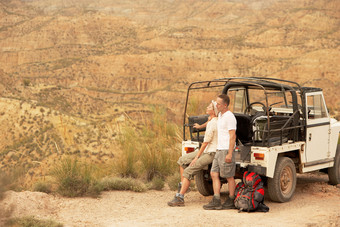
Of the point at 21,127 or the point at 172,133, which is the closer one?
the point at 172,133

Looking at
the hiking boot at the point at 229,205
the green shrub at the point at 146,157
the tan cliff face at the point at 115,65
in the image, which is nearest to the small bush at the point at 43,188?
the green shrub at the point at 146,157

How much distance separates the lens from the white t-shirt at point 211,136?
8211 mm

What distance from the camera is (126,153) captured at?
37.2 feet

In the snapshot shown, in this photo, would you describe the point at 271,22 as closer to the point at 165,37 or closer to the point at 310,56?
the point at 165,37

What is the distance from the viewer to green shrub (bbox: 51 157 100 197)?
9118 mm

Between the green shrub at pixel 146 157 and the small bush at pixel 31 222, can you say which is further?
the green shrub at pixel 146 157

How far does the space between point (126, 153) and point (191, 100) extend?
3.64 meters

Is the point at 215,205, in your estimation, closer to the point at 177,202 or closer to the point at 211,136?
the point at 177,202

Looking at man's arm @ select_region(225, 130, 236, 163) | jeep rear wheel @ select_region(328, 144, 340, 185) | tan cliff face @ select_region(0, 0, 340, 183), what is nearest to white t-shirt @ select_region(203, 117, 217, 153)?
man's arm @ select_region(225, 130, 236, 163)

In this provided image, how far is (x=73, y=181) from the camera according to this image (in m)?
9.18

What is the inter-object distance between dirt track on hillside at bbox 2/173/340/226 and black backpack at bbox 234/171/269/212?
15 centimetres

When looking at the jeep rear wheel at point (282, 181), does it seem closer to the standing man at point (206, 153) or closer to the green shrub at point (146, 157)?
the standing man at point (206, 153)

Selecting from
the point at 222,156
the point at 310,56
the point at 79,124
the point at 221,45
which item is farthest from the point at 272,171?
the point at 221,45

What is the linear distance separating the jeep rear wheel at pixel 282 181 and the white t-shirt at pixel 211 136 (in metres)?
1.27
